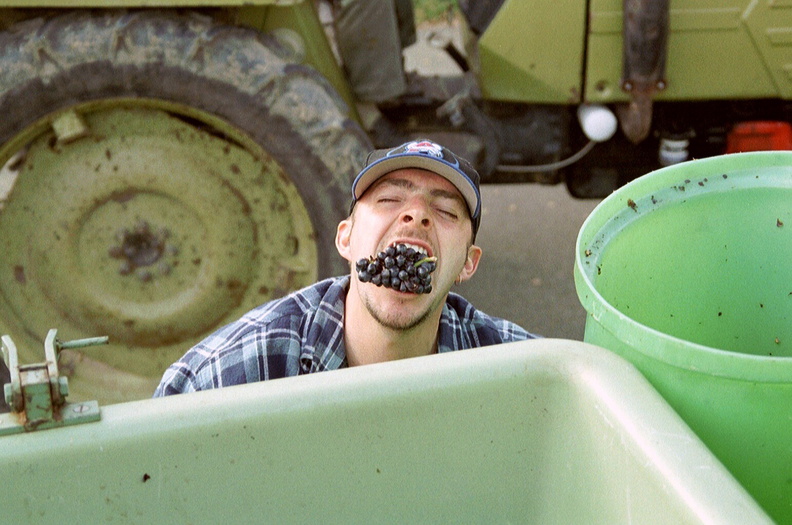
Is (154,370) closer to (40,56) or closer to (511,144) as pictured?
(40,56)

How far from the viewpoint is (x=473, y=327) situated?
A: 2.46m

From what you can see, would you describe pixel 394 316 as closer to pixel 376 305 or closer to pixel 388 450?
pixel 376 305

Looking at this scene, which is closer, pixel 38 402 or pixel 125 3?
pixel 38 402

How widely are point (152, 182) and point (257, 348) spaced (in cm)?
143

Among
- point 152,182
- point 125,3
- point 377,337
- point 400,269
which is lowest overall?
point 377,337

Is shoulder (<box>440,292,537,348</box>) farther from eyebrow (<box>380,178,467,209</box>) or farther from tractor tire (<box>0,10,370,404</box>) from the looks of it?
tractor tire (<box>0,10,370,404</box>)

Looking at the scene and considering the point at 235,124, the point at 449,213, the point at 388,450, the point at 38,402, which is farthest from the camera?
the point at 235,124

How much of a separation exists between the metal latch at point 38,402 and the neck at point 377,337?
1.01 metres

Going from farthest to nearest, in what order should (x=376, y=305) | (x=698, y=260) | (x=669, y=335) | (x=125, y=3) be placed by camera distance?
(x=125, y=3) → (x=376, y=305) → (x=698, y=260) → (x=669, y=335)

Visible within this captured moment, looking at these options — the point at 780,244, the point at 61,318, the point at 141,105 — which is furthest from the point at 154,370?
the point at 780,244

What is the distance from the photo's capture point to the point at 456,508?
134cm

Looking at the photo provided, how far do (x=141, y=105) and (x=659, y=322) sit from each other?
85.7 inches

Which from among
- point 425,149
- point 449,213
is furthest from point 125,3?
point 449,213

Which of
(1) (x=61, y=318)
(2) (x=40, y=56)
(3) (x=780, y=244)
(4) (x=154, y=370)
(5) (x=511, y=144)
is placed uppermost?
(2) (x=40, y=56)
